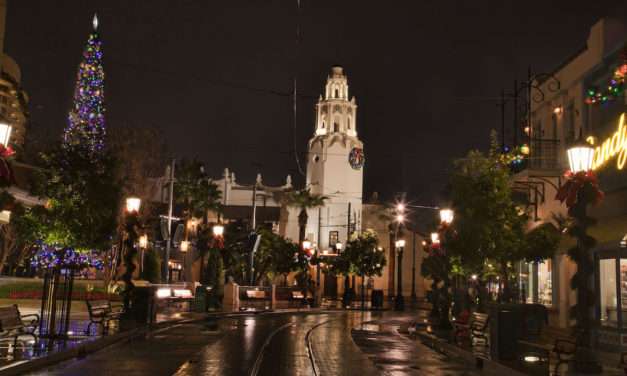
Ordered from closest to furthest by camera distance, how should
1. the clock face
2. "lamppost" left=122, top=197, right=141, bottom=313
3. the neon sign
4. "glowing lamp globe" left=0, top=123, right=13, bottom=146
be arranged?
"glowing lamp globe" left=0, top=123, right=13, bottom=146, the neon sign, "lamppost" left=122, top=197, right=141, bottom=313, the clock face

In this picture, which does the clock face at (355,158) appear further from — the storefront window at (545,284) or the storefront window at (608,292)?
the storefront window at (608,292)

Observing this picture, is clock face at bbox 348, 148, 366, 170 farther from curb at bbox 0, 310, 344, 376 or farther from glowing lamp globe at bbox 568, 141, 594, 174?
glowing lamp globe at bbox 568, 141, 594, 174

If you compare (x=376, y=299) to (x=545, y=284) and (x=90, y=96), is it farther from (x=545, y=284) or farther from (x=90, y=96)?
(x=545, y=284)

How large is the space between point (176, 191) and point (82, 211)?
31909 millimetres

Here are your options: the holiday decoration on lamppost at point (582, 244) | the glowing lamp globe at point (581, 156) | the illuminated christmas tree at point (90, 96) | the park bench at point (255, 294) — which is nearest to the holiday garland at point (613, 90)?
the glowing lamp globe at point (581, 156)

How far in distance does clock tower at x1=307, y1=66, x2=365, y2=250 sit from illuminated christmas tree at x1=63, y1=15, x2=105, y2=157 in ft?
169

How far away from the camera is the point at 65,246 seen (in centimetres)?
2027

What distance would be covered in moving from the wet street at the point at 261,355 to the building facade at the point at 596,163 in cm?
516

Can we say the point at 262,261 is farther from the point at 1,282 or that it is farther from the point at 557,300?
the point at 557,300

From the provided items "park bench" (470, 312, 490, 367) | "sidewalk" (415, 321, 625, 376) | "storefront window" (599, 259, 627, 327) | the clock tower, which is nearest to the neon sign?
"storefront window" (599, 259, 627, 327)

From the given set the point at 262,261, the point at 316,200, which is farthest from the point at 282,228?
the point at 262,261

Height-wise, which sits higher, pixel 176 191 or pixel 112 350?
pixel 176 191

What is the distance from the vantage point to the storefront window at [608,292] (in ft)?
63.2

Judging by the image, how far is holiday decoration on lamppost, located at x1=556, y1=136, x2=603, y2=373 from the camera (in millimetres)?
13102
